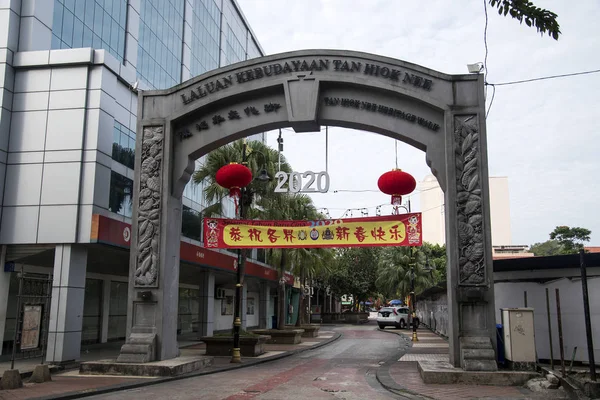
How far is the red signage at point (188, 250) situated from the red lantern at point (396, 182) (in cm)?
939

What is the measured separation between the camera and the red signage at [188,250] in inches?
704

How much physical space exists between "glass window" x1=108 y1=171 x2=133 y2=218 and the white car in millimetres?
27782

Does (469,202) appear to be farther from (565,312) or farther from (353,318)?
(353,318)

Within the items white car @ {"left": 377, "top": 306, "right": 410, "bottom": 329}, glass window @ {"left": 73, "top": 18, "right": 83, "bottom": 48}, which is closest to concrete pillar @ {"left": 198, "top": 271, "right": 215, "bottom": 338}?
glass window @ {"left": 73, "top": 18, "right": 83, "bottom": 48}

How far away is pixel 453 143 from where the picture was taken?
529 inches

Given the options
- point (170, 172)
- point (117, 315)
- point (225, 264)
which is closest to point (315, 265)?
point (225, 264)

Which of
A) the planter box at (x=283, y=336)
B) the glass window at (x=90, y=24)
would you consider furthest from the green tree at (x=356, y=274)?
the glass window at (x=90, y=24)

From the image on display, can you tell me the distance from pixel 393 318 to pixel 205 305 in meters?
19.9

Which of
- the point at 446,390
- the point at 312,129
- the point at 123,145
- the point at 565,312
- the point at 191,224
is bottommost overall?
the point at 446,390

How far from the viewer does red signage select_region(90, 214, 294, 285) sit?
17875 millimetres

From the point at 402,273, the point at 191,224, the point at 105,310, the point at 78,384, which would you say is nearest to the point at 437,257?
the point at 402,273

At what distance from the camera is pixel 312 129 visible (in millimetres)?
15000

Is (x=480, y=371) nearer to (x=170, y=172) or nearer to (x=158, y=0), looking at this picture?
(x=170, y=172)

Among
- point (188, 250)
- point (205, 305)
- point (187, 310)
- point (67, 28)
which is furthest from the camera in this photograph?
point (187, 310)
